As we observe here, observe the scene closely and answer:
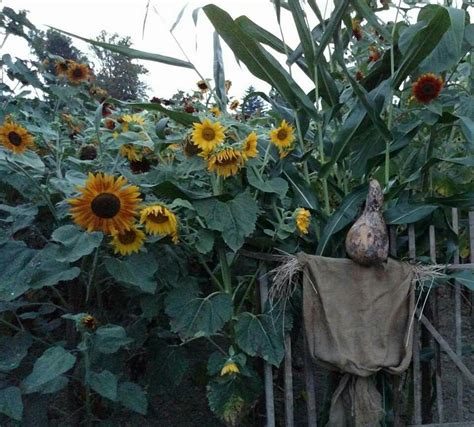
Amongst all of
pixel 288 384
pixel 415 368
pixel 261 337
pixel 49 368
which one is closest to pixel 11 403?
pixel 49 368

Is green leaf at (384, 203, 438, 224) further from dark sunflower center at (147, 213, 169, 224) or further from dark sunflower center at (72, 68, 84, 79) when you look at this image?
dark sunflower center at (72, 68, 84, 79)

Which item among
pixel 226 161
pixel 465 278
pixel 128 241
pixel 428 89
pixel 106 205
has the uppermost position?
pixel 428 89

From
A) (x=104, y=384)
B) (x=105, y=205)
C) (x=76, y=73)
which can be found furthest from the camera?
(x=76, y=73)

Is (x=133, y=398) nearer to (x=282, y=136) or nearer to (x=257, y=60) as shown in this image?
(x=282, y=136)

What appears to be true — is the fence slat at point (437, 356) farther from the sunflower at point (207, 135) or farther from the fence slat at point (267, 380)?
the sunflower at point (207, 135)

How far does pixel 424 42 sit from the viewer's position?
1.98 m

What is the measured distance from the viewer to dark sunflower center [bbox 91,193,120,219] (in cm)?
172

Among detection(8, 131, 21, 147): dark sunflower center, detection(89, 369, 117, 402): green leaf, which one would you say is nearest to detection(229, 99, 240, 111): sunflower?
detection(8, 131, 21, 147): dark sunflower center

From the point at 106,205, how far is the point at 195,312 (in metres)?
0.49

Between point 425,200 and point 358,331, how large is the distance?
538mm

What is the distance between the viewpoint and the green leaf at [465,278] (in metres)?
2.03

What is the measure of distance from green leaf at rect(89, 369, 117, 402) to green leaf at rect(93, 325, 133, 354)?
9 cm

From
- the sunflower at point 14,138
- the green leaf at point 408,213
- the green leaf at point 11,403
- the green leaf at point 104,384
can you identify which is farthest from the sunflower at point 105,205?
the green leaf at point 408,213

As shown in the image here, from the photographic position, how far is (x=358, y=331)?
6.38ft
